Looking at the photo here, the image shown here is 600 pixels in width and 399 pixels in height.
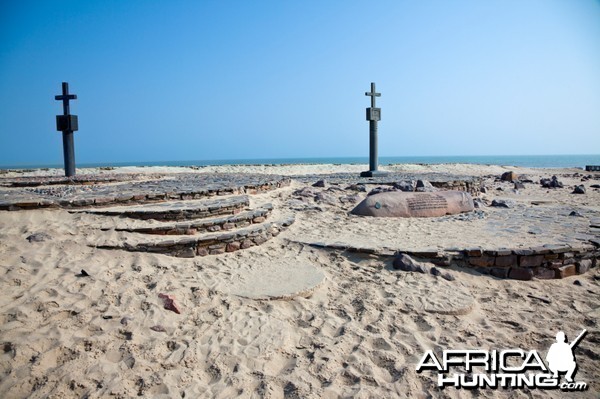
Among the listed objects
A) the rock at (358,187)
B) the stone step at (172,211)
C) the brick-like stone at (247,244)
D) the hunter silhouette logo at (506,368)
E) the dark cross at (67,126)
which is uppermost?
the dark cross at (67,126)

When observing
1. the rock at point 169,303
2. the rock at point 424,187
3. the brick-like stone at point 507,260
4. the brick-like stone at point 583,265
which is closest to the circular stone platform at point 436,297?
the brick-like stone at point 507,260

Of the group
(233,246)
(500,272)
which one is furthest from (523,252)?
(233,246)

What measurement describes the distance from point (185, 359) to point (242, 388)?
627mm

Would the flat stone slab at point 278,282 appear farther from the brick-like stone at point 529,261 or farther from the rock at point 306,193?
the rock at point 306,193

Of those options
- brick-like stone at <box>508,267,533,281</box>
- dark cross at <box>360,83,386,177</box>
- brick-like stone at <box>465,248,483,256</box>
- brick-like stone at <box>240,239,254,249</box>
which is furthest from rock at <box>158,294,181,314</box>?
dark cross at <box>360,83,386,177</box>

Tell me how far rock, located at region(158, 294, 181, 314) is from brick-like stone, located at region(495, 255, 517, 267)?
4.05 m

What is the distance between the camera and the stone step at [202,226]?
5.38 meters

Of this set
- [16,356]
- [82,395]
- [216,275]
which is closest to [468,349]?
[216,275]

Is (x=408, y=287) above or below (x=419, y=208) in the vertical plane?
below

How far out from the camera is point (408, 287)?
453cm

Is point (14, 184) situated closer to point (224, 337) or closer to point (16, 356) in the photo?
point (16, 356)

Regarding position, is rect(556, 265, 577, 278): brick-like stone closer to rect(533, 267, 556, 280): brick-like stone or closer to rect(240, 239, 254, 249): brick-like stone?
rect(533, 267, 556, 280): brick-like stone

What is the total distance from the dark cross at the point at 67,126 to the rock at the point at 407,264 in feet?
36.8

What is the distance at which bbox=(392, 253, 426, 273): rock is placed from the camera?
193 inches
